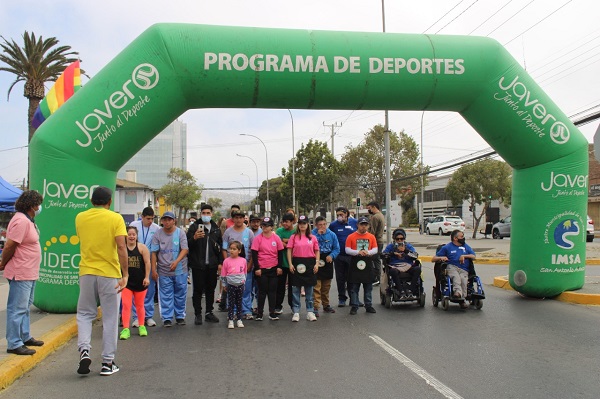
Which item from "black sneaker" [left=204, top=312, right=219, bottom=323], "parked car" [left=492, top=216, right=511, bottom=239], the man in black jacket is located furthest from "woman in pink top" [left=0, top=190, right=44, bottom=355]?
"parked car" [left=492, top=216, right=511, bottom=239]

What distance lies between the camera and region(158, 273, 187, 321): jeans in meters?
8.65

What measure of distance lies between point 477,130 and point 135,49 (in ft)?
20.7

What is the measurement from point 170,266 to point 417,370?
4257mm

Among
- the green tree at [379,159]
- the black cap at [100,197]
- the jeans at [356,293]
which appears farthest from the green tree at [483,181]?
the black cap at [100,197]

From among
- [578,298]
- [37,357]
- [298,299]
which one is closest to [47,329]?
[37,357]

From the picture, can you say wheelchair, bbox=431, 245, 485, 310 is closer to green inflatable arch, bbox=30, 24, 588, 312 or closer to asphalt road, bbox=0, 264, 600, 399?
asphalt road, bbox=0, 264, 600, 399

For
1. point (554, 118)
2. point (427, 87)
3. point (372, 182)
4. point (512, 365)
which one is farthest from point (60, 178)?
point (372, 182)

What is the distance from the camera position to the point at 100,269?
5891 mm

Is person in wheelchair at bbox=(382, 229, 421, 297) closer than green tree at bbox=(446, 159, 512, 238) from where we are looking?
Yes

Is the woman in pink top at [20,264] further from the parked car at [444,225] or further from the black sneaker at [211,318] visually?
the parked car at [444,225]

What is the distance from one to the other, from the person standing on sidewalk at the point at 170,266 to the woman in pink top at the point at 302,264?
1.72 metres

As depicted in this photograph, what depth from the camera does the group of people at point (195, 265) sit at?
5930 mm

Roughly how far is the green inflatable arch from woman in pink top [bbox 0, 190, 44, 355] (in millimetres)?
2631

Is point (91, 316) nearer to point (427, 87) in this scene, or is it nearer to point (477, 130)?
point (427, 87)
